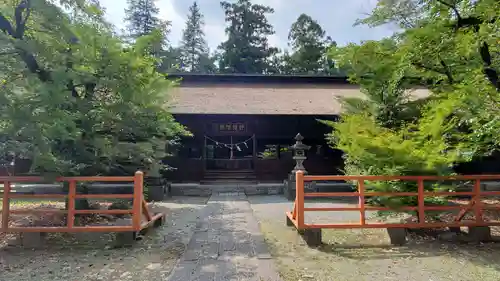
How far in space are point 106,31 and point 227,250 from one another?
446 cm

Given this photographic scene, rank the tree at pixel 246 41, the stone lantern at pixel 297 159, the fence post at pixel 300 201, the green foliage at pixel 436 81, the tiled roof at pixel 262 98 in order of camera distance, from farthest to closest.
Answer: the tree at pixel 246 41 < the tiled roof at pixel 262 98 < the stone lantern at pixel 297 159 < the fence post at pixel 300 201 < the green foliage at pixel 436 81

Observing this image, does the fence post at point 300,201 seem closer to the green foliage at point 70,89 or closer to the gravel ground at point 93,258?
the gravel ground at point 93,258

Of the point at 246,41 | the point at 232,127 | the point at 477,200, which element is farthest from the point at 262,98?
the point at 246,41

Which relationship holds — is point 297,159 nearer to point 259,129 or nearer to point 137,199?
point 259,129

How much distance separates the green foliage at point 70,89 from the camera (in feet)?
15.0

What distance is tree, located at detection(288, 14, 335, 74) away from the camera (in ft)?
118

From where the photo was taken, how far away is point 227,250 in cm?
459

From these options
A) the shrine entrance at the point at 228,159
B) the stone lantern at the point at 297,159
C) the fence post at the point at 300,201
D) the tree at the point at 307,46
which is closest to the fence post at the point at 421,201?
the fence post at the point at 300,201

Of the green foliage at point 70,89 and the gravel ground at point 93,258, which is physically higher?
the green foliage at point 70,89

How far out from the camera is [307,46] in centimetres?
3706

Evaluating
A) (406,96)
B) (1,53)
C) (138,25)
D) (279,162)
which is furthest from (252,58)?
(1,53)

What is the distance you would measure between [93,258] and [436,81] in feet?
22.9

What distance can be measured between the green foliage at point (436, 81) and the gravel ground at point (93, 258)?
3358 millimetres

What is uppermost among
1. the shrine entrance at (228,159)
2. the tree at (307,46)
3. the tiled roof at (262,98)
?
the tree at (307,46)
